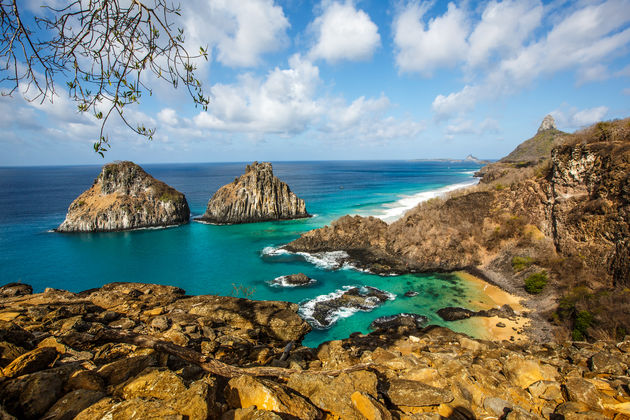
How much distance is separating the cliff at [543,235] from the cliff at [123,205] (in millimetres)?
38576

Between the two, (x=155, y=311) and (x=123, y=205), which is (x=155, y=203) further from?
(x=155, y=311)

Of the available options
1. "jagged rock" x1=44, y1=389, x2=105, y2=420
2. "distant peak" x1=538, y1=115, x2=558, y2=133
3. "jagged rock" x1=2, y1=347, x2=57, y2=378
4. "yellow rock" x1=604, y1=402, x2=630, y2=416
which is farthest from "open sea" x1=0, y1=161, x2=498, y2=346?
"distant peak" x1=538, y1=115, x2=558, y2=133

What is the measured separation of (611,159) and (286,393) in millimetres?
39955

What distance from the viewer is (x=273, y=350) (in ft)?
29.8

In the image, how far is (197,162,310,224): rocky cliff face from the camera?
6619 centimetres

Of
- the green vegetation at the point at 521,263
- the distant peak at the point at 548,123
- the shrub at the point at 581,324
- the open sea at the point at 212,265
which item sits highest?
the distant peak at the point at 548,123

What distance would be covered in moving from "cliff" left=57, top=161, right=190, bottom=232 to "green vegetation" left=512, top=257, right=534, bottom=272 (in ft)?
215

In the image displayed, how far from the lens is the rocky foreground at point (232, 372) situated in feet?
13.4

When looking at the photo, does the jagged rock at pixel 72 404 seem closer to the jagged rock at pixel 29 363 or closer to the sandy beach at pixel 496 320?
the jagged rock at pixel 29 363

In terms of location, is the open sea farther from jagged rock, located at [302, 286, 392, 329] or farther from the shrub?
the shrub

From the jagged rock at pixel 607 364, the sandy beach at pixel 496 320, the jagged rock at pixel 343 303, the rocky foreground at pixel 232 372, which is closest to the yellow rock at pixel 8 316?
the rocky foreground at pixel 232 372

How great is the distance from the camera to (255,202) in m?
66.3

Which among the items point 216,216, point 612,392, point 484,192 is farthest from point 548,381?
point 216,216

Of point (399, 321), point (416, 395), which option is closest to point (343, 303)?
point (399, 321)
